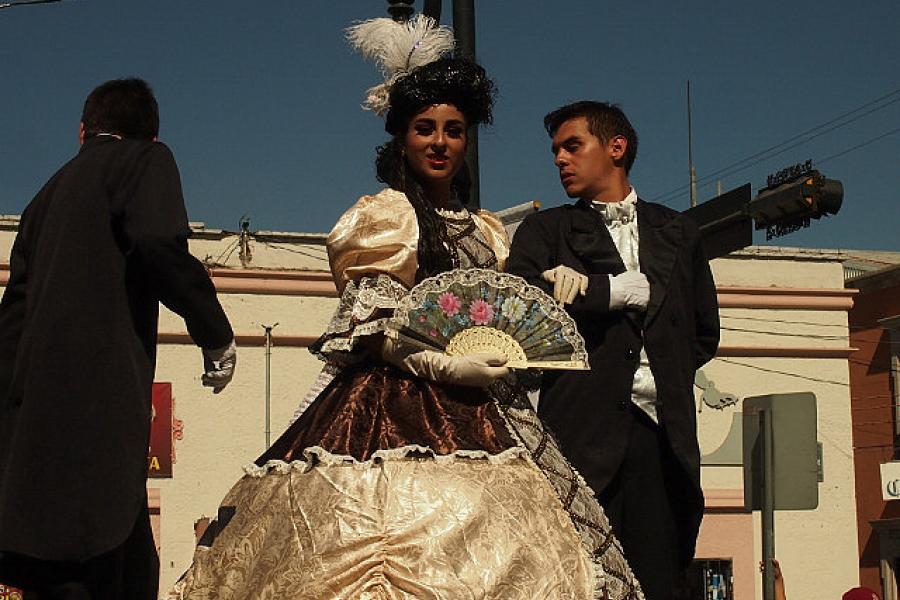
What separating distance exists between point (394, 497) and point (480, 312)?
2.48ft

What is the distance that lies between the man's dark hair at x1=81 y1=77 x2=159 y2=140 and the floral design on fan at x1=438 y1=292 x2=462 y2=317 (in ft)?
3.39

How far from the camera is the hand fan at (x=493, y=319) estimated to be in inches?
175

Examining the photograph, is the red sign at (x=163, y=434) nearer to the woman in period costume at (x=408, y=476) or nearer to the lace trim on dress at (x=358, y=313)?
→ the woman in period costume at (x=408, y=476)

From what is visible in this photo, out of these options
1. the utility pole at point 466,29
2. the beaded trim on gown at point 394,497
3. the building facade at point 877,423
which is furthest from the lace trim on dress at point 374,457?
the building facade at point 877,423

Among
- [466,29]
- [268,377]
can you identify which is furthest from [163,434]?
[466,29]

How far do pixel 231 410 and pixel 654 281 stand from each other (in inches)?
548

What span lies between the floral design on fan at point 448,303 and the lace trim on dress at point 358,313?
0.53 feet

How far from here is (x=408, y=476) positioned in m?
4.08

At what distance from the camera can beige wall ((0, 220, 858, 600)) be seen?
18.0 m

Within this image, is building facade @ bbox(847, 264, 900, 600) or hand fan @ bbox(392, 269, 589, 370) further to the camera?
building facade @ bbox(847, 264, 900, 600)

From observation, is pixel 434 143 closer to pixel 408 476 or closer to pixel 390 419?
pixel 390 419

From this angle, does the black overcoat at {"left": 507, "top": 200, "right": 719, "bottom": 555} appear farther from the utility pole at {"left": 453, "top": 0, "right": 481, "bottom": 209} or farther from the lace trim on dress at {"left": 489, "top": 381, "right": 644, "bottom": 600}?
the utility pole at {"left": 453, "top": 0, "right": 481, "bottom": 209}

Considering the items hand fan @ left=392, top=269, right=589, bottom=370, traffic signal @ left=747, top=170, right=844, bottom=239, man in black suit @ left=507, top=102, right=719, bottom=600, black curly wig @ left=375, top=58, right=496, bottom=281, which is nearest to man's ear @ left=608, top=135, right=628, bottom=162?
man in black suit @ left=507, top=102, right=719, bottom=600

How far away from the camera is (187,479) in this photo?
18.0 m
